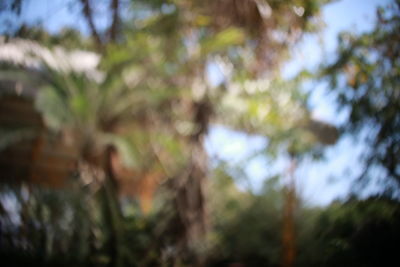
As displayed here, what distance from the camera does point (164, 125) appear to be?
4801mm

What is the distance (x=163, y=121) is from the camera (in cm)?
487

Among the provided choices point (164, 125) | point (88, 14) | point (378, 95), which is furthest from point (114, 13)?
point (164, 125)

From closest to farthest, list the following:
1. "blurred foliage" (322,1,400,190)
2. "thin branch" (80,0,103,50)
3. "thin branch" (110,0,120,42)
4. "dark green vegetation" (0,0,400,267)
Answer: "blurred foliage" (322,1,400,190) < "thin branch" (80,0,103,50) < "thin branch" (110,0,120,42) < "dark green vegetation" (0,0,400,267)

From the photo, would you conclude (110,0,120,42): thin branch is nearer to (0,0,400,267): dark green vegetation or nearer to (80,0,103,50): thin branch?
(0,0,400,267): dark green vegetation

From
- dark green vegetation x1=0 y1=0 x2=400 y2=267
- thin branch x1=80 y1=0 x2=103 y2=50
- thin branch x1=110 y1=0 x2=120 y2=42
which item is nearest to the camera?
thin branch x1=80 y1=0 x2=103 y2=50

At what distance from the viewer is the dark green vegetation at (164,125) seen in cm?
271

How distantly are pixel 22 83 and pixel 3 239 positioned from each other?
303 cm

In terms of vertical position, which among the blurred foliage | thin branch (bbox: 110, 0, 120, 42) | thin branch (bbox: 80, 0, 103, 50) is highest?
thin branch (bbox: 110, 0, 120, 42)

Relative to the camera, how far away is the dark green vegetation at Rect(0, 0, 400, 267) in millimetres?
2709

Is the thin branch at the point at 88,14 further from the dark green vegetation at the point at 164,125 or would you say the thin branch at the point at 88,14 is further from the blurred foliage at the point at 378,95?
the blurred foliage at the point at 378,95

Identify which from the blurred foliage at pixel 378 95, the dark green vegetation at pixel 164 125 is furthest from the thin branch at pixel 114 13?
the blurred foliage at pixel 378 95

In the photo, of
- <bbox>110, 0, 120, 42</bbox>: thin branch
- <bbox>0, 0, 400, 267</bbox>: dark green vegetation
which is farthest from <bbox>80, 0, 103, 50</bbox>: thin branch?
<bbox>110, 0, 120, 42</bbox>: thin branch

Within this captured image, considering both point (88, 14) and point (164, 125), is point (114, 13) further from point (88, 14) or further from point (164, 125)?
point (164, 125)

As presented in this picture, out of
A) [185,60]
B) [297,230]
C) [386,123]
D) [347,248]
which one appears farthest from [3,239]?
[297,230]
